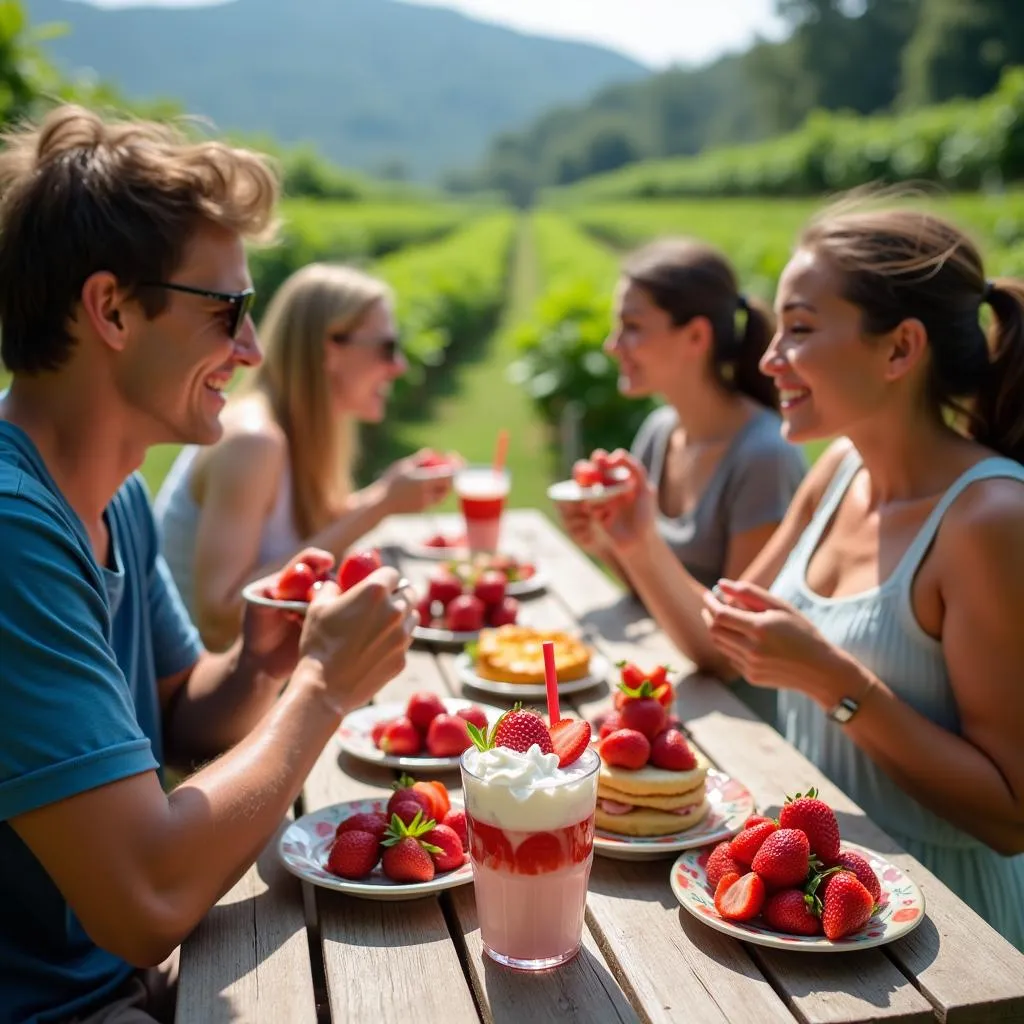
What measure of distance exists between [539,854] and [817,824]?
41 cm

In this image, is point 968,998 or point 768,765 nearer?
point 968,998

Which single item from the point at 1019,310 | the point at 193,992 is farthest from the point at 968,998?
the point at 1019,310

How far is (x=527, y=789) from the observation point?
4.83ft

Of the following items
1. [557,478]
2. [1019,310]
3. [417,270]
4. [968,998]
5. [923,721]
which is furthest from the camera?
[417,270]

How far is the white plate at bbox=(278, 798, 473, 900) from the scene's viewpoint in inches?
66.4

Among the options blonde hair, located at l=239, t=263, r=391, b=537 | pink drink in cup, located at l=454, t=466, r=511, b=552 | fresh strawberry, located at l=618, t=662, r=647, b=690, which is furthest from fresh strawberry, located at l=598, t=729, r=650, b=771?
blonde hair, located at l=239, t=263, r=391, b=537

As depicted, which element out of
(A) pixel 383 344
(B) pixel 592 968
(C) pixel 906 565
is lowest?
(B) pixel 592 968

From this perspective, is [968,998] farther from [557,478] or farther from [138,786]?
[557,478]

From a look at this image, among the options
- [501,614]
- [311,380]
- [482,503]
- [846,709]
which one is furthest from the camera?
[311,380]

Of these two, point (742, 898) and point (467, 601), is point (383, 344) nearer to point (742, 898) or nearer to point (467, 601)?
point (467, 601)

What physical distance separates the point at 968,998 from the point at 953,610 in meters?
0.89

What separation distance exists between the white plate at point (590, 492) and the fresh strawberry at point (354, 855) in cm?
145

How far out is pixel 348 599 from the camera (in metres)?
1.92

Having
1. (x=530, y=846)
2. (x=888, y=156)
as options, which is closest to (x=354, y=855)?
(x=530, y=846)
